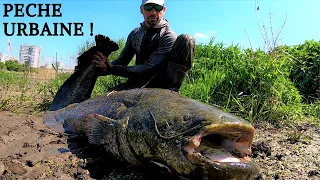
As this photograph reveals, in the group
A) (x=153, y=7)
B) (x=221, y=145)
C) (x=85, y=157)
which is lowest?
(x=85, y=157)

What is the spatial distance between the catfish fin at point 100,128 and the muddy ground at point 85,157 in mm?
154

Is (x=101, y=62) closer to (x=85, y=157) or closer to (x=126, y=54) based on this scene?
(x=126, y=54)

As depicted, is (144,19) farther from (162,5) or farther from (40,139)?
(40,139)

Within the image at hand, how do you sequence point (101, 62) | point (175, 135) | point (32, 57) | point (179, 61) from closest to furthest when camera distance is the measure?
1. point (175, 135)
2. point (179, 61)
3. point (101, 62)
4. point (32, 57)

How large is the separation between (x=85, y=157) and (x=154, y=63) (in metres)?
1.42

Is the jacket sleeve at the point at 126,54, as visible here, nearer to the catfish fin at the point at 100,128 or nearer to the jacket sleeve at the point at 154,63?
the jacket sleeve at the point at 154,63

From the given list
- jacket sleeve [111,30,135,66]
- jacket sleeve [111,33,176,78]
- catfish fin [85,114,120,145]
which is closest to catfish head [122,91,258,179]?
catfish fin [85,114,120,145]

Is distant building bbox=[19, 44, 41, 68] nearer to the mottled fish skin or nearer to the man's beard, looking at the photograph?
the man's beard

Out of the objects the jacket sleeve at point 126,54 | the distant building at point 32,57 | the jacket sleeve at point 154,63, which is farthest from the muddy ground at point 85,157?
the distant building at point 32,57

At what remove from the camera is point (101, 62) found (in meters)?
3.78

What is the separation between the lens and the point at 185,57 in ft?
11.9

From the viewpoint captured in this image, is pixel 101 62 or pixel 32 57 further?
pixel 32 57

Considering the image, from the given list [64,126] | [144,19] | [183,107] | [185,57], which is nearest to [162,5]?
[144,19]

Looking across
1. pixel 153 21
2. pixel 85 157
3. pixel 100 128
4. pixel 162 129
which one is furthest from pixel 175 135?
pixel 153 21
